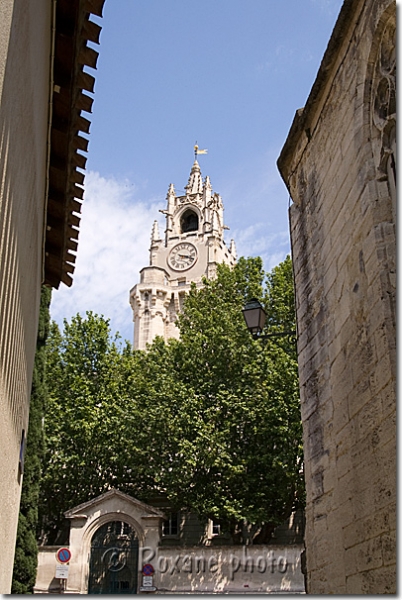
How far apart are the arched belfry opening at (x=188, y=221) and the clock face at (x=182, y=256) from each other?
9.96 feet

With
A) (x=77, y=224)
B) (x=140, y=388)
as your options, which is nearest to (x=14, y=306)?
(x=77, y=224)

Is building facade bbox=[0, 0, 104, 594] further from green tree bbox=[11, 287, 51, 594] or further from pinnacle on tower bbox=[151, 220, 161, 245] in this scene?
pinnacle on tower bbox=[151, 220, 161, 245]

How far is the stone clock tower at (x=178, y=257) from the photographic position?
43.5 m

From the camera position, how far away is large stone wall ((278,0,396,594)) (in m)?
4.71

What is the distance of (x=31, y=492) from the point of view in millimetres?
17484

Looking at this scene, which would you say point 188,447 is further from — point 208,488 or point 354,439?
point 354,439

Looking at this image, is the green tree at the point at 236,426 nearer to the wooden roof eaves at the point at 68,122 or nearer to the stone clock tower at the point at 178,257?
the wooden roof eaves at the point at 68,122

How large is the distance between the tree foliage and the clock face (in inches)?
791

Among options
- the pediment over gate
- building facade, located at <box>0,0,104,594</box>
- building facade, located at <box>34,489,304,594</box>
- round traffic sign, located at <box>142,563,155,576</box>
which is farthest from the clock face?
building facade, located at <box>0,0,104,594</box>

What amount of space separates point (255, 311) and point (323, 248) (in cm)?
287

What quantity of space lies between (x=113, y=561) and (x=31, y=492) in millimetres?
4340

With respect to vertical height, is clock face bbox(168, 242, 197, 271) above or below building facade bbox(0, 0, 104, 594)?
above

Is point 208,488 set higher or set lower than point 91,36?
lower

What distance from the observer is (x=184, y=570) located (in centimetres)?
1897
